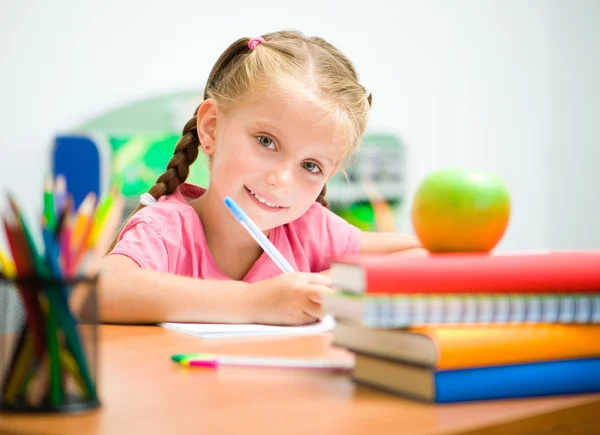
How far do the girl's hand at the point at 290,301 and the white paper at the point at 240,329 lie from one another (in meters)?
0.01

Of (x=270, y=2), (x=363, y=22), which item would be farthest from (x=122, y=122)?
(x=363, y=22)

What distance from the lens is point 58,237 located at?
1.59ft

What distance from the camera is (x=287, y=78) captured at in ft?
3.68

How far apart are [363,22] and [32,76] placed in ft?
4.47

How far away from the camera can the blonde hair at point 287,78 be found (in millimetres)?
1126

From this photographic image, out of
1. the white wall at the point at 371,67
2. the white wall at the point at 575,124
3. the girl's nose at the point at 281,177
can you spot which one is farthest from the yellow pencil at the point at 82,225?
the white wall at the point at 575,124

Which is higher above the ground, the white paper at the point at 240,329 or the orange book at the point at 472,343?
the orange book at the point at 472,343

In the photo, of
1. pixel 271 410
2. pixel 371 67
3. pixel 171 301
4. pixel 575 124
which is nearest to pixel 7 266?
pixel 271 410

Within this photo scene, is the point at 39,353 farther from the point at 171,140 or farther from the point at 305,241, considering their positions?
the point at 171,140

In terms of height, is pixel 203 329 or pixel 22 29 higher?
pixel 22 29

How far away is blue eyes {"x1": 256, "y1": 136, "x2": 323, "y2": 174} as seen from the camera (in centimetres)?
110

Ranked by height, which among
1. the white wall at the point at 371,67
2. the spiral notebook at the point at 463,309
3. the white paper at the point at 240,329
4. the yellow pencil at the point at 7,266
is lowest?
the white paper at the point at 240,329

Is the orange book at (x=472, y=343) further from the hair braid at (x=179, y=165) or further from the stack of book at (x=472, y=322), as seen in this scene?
the hair braid at (x=179, y=165)

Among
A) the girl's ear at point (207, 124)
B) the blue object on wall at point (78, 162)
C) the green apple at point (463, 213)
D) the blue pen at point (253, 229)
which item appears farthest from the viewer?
the blue object on wall at point (78, 162)
